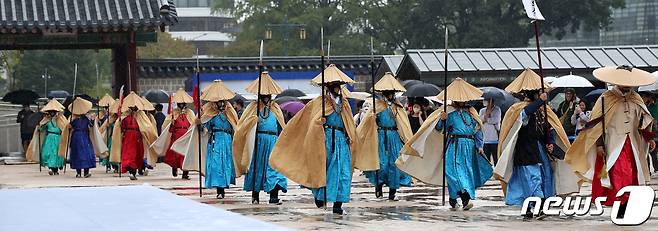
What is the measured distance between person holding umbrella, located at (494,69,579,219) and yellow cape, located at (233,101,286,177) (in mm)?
3866

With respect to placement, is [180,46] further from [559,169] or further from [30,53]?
[559,169]

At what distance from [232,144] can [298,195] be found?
1227mm

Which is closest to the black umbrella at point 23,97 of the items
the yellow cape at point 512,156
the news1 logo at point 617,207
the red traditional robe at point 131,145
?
the red traditional robe at point 131,145

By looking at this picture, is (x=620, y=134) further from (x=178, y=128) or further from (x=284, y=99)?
(x=284, y=99)

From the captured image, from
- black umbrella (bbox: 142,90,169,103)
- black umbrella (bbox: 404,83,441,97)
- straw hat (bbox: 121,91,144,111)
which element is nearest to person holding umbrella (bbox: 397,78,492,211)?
black umbrella (bbox: 404,83,441,97)

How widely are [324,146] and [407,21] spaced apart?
1672 inches

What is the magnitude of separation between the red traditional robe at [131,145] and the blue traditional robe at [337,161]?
9996 millimetres

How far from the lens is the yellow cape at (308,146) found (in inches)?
617

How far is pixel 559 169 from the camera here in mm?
15117

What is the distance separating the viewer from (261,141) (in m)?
17.9

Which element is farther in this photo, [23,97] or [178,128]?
[23,97]

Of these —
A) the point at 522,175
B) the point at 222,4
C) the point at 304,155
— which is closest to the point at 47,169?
the point at 304,155

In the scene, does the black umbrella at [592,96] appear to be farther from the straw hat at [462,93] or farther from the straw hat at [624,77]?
the straw hat at [624,77]

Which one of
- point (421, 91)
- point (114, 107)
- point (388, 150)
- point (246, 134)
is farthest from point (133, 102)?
point (388, 150)
